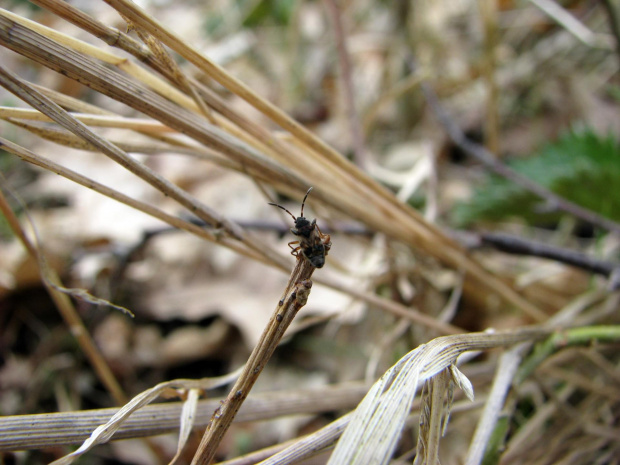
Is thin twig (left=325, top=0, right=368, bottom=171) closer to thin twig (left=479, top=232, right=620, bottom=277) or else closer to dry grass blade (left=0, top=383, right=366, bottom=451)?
thin twig (left=479, top=232, right=620, bottom=277)

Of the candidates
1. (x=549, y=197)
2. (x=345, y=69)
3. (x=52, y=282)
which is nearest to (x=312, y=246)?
(x=52, y=282)

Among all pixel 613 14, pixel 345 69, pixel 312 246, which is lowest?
pixel 312 246

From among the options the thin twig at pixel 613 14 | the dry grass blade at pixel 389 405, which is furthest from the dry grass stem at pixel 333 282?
the thin twig at pixel 613 14

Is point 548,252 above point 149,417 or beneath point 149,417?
above

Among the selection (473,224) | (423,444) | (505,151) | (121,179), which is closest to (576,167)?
(473,224)

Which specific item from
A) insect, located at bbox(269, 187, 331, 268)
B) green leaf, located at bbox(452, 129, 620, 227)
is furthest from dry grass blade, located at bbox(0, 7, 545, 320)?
green leaf, located at bbox(452, 129, 620, 227)

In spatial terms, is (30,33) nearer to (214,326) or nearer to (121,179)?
(214,326)

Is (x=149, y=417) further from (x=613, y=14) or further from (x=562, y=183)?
(x=613, y=14)

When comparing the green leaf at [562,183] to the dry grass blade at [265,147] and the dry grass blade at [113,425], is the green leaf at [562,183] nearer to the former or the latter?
the dry grass blade at [265,147]
